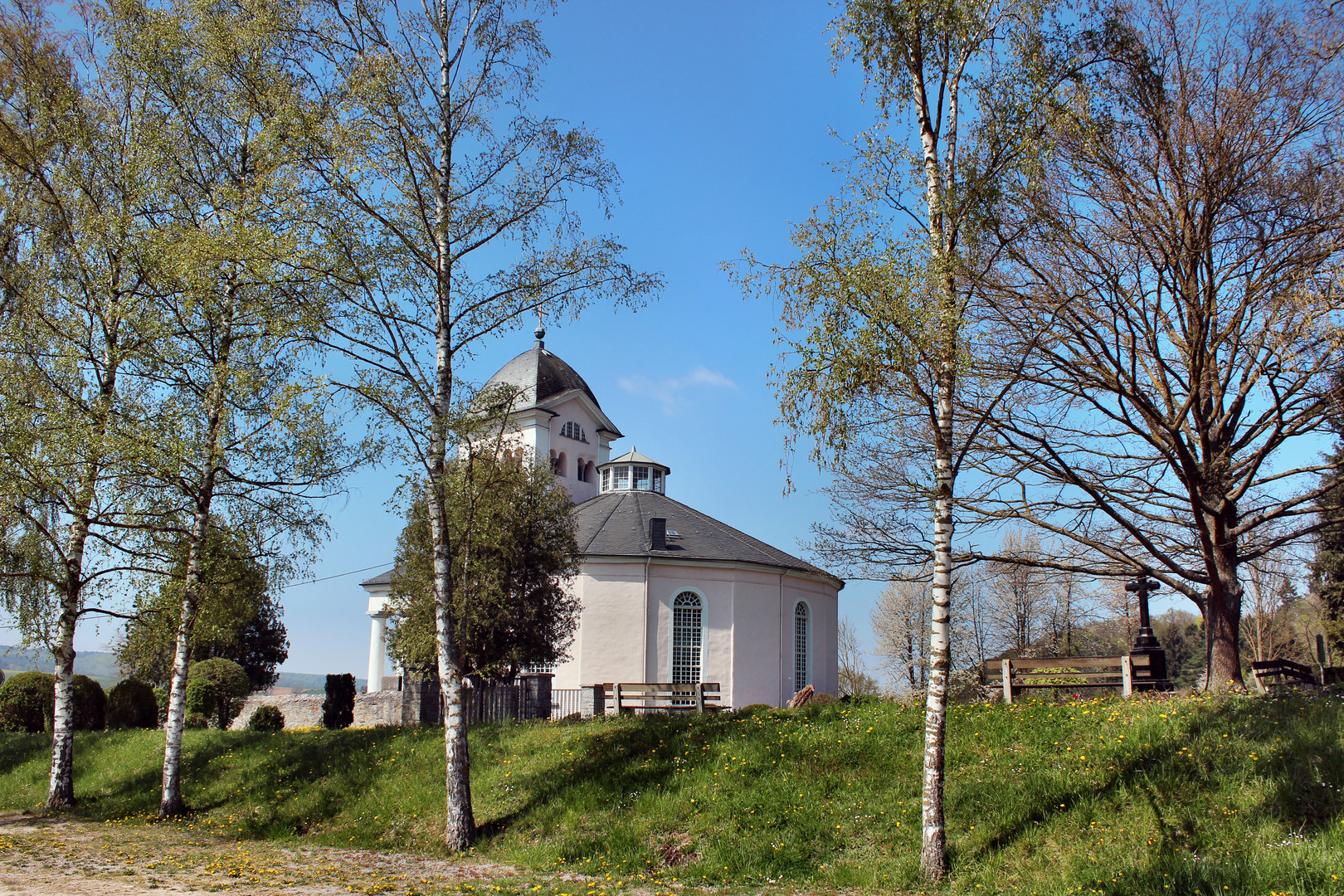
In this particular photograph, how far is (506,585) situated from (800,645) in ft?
49.9

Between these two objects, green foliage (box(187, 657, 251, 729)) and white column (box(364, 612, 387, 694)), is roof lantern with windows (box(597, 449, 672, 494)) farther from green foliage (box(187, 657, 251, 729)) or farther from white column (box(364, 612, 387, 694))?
green foliage (box(187, 657, 251, 729))

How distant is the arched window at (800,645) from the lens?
32938 mm

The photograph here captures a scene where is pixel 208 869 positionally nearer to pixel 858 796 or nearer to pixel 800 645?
pixel 858 796

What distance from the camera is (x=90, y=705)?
947 inches

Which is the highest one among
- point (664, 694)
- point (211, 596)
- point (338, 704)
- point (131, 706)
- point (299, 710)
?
point (211, 596)

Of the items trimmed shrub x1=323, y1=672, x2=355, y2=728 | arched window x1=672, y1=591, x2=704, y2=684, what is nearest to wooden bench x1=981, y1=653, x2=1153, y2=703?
arched window x1=672, y1=591, x2=704, y2=684

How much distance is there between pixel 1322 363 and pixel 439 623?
1443 centimetres

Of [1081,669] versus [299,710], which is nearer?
[1081,669]

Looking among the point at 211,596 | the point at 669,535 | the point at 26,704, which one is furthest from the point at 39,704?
the point at 669,535

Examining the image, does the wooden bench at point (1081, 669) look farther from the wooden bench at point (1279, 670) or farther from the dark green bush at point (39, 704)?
the dark green bush at point (39, 704)

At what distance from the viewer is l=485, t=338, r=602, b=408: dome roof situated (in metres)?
41.2

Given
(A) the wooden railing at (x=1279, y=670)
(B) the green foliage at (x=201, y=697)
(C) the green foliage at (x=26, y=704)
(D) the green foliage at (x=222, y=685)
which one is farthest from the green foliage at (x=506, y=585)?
(A) the wooden railing at (x=1279, y=670)

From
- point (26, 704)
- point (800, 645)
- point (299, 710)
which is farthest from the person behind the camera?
point (800, 645)

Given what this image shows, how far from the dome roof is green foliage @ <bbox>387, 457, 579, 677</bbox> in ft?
54.1
